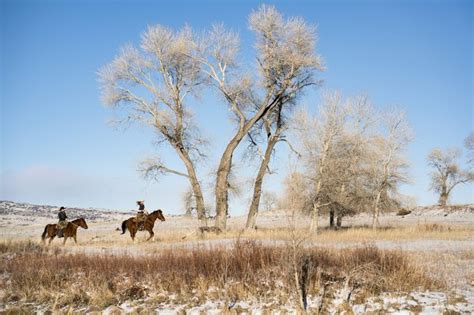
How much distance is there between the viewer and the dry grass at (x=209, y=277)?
8328mm

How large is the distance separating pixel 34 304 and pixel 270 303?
5171 millimetres

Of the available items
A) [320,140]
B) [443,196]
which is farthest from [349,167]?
[443,196]

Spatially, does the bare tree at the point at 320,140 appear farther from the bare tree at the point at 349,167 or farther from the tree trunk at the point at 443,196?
the tree trunk at the point at 443,196

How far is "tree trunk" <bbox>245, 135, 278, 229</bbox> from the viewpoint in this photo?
82.4 feet

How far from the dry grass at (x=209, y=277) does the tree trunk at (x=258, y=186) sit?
46.9ft

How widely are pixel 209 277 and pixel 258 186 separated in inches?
644

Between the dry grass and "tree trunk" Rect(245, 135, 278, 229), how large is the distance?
14.3 metres

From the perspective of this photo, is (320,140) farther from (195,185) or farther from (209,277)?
(209,277)

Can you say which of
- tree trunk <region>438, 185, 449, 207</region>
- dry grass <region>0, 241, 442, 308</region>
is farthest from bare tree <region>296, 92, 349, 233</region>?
tree trunk <region>438, 185, 449, 207</region>

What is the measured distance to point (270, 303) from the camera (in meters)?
7.87

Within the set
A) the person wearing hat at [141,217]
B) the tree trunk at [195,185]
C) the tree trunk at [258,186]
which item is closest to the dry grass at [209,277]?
the person wearing hat at [141,217]

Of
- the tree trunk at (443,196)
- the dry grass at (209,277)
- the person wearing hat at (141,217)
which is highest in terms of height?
the tree trunk at (443,196)

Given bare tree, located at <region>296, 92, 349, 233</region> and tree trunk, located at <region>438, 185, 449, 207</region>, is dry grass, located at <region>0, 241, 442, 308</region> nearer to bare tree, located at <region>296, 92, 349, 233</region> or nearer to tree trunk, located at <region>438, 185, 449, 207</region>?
bare tree, located at <region>296, 92, 349, 233</region>

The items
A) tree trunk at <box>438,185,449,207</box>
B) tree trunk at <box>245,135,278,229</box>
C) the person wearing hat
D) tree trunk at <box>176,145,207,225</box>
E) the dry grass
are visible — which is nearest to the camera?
the dry grass
